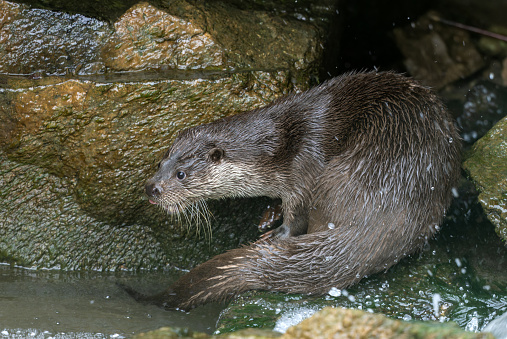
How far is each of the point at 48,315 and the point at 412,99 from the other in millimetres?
2093

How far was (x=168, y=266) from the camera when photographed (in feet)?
10.9

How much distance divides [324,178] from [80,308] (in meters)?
1.39

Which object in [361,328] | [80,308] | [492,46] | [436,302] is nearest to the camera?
[361,328]

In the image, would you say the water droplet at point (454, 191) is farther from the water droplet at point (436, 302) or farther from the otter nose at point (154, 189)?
the otter nose at point (154, 189)

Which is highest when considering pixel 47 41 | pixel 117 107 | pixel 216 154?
pixel 47 41

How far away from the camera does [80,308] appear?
2.77 metres

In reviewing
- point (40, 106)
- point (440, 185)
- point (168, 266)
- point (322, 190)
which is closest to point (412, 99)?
point (440, 185)

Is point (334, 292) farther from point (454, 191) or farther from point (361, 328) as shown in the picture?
point (361, 328)

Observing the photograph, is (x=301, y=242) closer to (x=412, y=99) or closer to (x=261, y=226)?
(x=261, y=226)

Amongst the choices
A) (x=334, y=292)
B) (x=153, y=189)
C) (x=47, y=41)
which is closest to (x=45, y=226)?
(x=153, y=189)

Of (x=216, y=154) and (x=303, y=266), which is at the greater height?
(x=216, y=154)

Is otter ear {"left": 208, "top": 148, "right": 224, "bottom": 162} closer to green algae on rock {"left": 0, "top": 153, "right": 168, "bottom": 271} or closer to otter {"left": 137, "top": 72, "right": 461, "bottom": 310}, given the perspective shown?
otter {"left": 137, "top": 72, "right": 461, "bottom": 310}

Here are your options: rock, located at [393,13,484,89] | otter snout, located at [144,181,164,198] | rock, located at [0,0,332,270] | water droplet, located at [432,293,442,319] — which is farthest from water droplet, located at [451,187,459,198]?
rock, located at [393,13,484,89]

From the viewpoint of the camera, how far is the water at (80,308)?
2518 millimetres
